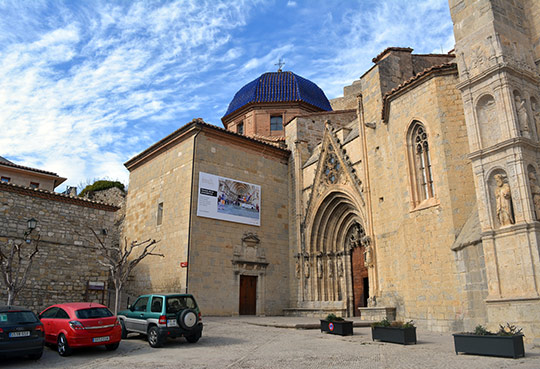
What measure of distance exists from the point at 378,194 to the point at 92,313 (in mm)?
10611

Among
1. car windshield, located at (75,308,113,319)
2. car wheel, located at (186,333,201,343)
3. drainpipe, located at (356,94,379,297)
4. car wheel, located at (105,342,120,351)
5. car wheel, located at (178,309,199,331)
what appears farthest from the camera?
drainpipe, located at (356,94,379,297)

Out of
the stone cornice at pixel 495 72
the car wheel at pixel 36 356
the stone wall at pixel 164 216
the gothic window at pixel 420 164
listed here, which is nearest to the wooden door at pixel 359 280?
the gothic window at pixel 420 164

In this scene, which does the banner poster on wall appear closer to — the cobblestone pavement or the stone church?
the stone church

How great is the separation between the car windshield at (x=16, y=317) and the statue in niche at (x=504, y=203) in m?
10.4

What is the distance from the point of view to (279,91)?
26.5 meters

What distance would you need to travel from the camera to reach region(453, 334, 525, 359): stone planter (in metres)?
7.28

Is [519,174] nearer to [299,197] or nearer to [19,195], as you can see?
[299,197]

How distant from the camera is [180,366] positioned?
730cm

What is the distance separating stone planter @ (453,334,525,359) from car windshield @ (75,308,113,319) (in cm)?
728

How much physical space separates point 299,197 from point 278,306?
207 inches

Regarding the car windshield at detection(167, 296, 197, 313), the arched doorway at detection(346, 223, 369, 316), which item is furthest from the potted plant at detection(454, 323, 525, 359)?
the arched doorway at detection(346, 223, 369, 316)

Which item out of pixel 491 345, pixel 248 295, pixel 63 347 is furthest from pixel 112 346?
pixel 248 295

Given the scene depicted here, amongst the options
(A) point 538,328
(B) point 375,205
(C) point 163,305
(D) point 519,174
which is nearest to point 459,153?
(D) point 519,174

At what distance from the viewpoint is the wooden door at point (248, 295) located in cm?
1901
